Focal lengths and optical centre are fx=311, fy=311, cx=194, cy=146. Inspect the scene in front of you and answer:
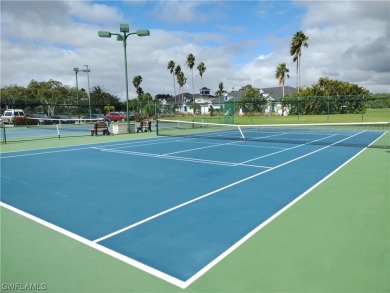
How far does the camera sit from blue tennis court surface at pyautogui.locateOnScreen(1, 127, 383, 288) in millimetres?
4449

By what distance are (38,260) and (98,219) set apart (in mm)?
1517

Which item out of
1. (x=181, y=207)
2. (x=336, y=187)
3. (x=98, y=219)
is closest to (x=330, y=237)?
(x=181, y=207)

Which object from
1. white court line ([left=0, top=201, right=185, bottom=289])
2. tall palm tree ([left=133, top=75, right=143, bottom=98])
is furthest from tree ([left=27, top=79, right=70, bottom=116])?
white court line ([left=0, top=201, right=185, bottom=289])

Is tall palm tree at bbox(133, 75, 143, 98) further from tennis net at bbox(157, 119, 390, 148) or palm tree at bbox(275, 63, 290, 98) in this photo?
tennis net at bbox(157, 119, 390, 148)

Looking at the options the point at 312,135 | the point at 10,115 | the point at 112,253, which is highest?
the point at 10,115

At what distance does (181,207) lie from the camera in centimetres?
616

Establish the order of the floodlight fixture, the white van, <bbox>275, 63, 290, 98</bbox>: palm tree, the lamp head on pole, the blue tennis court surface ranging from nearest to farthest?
the blue tennis court surface
the lamp head on pole
the floodlight fixture
the white van
<bbox>275, 63, 290, 98</bbox>: palm tree

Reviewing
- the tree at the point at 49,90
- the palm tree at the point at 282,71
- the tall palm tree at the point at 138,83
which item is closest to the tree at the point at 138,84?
the tall palm tree at the point at 138,83

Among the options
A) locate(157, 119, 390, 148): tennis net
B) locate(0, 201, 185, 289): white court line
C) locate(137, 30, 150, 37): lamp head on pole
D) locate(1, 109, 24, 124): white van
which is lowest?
locate(0, 201, 185, 289): white court line

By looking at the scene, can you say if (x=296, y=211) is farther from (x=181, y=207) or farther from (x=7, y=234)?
(x=7, y=234)

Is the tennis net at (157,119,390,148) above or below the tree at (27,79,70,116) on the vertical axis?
below

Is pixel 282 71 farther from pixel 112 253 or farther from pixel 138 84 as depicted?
pixel 112 253

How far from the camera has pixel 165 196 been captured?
696cm

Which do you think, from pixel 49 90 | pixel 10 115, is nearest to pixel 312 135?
pixel 10 115
